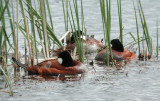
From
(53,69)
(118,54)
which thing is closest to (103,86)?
(53,69)

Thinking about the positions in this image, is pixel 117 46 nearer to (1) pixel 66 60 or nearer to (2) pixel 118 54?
(2) pixel 118 54

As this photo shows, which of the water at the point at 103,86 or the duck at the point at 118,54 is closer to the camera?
the water at the point at 103,86

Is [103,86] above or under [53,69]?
under

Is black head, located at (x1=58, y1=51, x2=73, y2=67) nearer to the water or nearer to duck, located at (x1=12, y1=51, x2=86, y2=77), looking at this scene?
duck, located at (x1=12, y1=51, x2=86, y2=77)

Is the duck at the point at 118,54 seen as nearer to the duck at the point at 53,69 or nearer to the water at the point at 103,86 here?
the water at the point at 103,86

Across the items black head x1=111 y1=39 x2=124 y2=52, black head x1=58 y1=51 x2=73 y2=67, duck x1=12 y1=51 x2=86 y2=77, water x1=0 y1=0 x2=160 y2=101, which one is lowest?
water x1=0 y1=0 x2=160 y2=101

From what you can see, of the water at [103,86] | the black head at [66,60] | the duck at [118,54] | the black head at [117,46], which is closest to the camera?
the water at [103,86]

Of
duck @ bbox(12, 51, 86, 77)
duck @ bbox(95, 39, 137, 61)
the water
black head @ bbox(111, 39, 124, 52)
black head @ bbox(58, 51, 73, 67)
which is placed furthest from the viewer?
black head @ bbox(111, 39, 124, 52)

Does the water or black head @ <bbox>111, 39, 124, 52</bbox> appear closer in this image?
the water

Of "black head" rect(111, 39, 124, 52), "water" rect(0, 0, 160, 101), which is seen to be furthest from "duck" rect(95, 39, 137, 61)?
"water" rect(0, 0, 160, 101)

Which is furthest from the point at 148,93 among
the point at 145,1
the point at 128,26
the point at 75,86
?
the point at 145,1

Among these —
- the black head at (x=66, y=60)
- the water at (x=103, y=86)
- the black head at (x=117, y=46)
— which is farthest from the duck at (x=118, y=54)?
the black head at (x=66, y=60)

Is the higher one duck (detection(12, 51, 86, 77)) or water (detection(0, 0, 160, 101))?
duck (detection(12, 51, 86, 77))

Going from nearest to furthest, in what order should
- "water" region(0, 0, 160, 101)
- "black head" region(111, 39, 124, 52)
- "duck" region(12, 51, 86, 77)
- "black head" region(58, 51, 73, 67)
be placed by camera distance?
"water" region(0, 0, 160, 101) → "duck" region(12, 51, 86, 77) → "black head" region(58, 51, 73, 67) → "black head" region(111, 39, 124, 52)
